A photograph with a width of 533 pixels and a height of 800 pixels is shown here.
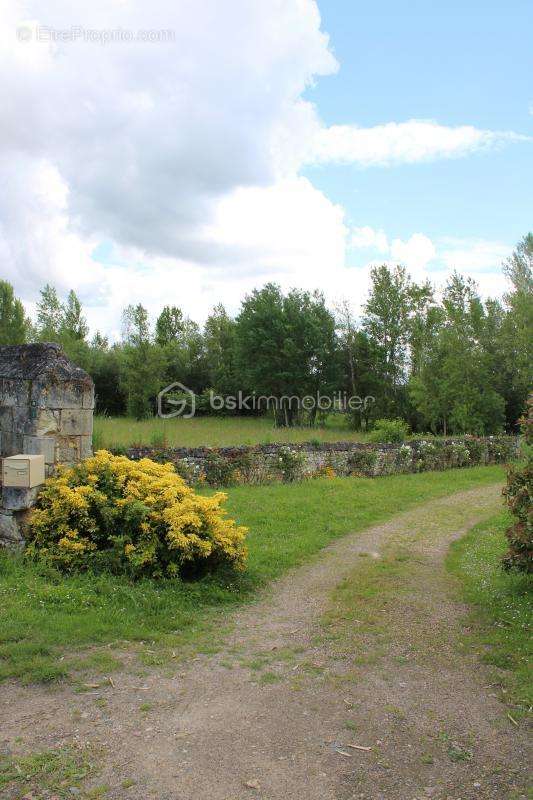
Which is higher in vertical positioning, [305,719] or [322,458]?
[322,458]

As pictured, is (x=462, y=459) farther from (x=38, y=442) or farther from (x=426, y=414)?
(x=38, y=442)

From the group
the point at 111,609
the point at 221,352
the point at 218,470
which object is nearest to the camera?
the point at 111,609

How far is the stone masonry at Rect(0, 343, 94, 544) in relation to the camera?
20.6ft

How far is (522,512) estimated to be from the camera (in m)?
5.74

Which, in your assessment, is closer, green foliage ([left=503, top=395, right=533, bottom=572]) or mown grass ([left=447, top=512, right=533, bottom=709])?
mown grass ([left=447, top=512, right=533, bottom=709])

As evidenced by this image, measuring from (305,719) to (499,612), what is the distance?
257 centimetres

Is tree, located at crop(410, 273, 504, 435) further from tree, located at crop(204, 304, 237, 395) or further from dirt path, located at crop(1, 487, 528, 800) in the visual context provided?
dirt path, located at crop(1, 487, 528, 800)

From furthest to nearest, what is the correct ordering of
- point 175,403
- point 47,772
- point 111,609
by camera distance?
point 175,403
point 111,609
point 47,772

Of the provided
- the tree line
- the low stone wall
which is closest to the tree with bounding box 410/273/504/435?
the tree line

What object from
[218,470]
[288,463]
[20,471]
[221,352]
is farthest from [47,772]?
[221,352]

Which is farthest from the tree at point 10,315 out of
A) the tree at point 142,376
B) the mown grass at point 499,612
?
the mown grass at point 499,612

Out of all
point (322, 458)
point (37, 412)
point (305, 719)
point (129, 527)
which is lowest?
point (305, 719)

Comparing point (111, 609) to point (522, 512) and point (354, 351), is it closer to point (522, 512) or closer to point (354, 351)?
point (522, 512)

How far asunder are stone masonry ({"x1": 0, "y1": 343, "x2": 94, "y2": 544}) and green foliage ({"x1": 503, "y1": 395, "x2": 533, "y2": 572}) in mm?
4807
